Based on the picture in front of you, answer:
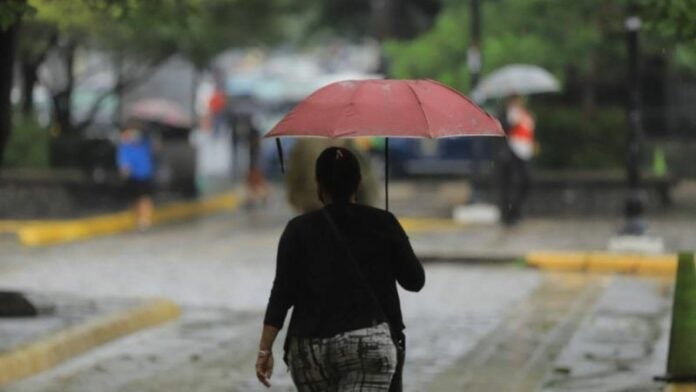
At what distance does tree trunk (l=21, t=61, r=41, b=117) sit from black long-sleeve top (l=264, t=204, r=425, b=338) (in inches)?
917

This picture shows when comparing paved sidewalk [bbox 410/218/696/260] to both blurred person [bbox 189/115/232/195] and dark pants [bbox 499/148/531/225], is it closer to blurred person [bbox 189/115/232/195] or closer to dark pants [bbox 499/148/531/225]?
dark pants [bbox 499/148/531/225]

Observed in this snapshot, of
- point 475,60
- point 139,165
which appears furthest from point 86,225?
point 475,60

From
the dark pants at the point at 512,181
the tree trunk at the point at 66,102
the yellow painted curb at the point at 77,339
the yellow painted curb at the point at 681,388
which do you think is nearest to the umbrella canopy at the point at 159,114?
the tree trunk at the point at 66,102

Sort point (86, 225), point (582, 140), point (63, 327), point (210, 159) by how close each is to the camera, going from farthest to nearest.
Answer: point (210, 159) → point (582, 140) → point (86, 225) → point (63, 327)

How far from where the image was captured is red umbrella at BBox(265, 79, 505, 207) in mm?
6758

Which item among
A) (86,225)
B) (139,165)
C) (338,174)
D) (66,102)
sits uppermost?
(338,174)

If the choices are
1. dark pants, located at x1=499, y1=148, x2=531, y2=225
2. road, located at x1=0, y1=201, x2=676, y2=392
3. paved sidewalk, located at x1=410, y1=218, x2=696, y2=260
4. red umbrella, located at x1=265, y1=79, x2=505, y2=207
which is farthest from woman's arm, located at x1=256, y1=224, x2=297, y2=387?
dark pants, located at x1=499, y1=148, x2=531, y2=225

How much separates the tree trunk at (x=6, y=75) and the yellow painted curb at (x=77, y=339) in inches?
77.3

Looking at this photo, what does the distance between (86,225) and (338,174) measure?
18516mm

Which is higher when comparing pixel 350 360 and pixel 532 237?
pixel 350 360

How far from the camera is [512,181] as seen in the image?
23.6 metres

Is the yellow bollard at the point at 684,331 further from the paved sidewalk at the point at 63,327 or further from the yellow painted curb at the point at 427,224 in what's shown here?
the yellow painted curb at the point at 427,224

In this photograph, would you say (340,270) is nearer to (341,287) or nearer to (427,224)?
(341,287)

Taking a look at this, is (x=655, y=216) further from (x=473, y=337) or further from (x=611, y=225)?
(x=473, y=337)
